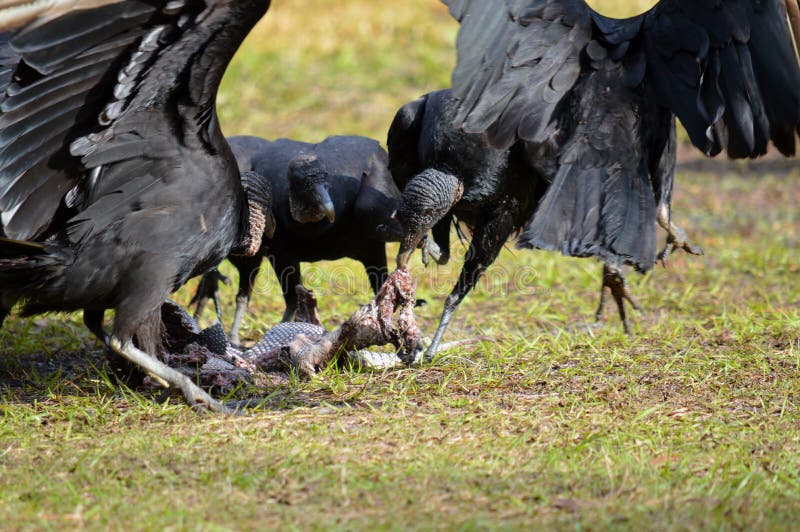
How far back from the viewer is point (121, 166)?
374cm

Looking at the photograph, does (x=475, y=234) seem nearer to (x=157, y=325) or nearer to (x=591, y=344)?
(x=591, y=344)

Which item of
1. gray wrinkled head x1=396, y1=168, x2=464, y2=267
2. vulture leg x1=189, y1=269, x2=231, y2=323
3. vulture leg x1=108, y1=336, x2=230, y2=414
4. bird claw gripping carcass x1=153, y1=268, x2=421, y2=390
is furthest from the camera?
vulture leg x1=189, y1=269, x2=231, y2=323

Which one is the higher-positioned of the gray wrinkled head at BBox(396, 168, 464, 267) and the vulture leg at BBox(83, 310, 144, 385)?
the gray wrinkled head at BBox(396, 168, 464, 267)

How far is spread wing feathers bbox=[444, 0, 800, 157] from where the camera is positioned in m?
3.94

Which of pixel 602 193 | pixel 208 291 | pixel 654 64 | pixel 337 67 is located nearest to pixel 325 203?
pixel 208 291

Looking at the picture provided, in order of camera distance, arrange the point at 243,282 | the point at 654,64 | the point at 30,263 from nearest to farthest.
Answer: the point at 30,263
the point at 654,64
the point at 243,282

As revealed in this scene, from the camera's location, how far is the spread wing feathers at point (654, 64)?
394cm

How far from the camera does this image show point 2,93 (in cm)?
394

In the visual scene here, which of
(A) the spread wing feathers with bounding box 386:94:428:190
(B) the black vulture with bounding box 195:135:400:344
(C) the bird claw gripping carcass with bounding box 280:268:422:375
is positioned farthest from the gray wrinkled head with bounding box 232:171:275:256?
(A) the spread wing feathers with bounding box 386:94:428:190

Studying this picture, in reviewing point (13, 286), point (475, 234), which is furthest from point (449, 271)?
point (13, 286)

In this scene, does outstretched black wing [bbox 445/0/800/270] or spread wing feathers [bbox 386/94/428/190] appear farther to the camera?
spread wing feathers [bbox 386/94/428/190]

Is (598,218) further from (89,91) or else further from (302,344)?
(89,91)

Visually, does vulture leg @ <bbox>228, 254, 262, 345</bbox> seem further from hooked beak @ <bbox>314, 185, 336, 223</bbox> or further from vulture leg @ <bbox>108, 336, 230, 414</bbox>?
vulture leg @ <bbox>108, 336, 230, 414</bbox>

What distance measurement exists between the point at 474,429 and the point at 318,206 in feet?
5.85
